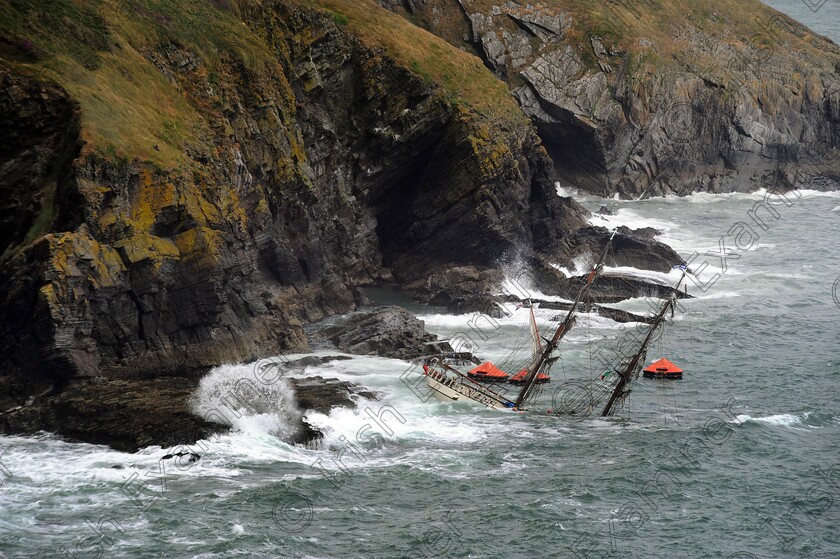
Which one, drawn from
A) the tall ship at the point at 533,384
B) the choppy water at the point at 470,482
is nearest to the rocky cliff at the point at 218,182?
the choppy water at the point at 470,482

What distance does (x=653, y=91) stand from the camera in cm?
11944

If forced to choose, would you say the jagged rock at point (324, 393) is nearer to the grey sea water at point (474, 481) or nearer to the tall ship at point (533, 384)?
the grey sea water at point (474, 481)

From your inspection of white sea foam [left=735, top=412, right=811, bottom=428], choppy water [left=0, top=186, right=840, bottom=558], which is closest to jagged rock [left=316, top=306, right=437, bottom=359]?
choppy water [left=0, top=186, right=840, bottom=558]

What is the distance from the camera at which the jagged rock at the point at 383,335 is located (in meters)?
61.5

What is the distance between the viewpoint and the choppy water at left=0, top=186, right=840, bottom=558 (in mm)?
37500

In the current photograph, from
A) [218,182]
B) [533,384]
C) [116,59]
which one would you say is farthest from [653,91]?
[116,59]

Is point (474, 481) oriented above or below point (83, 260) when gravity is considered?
below

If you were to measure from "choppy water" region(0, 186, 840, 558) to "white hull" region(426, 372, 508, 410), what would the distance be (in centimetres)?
99

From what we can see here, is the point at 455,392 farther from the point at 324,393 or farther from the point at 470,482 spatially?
the point at 470,482

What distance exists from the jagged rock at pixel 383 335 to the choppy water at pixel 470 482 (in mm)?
1856

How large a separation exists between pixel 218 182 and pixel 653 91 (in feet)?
247

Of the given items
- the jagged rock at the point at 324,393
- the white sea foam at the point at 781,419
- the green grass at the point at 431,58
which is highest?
the green grass at the point at 431,58

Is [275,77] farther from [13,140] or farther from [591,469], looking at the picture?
[591,469]

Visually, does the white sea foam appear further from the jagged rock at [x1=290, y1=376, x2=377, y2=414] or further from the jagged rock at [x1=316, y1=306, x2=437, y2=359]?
the jagged rock at [x1=290, y1=376, x2=377, y2=414]
